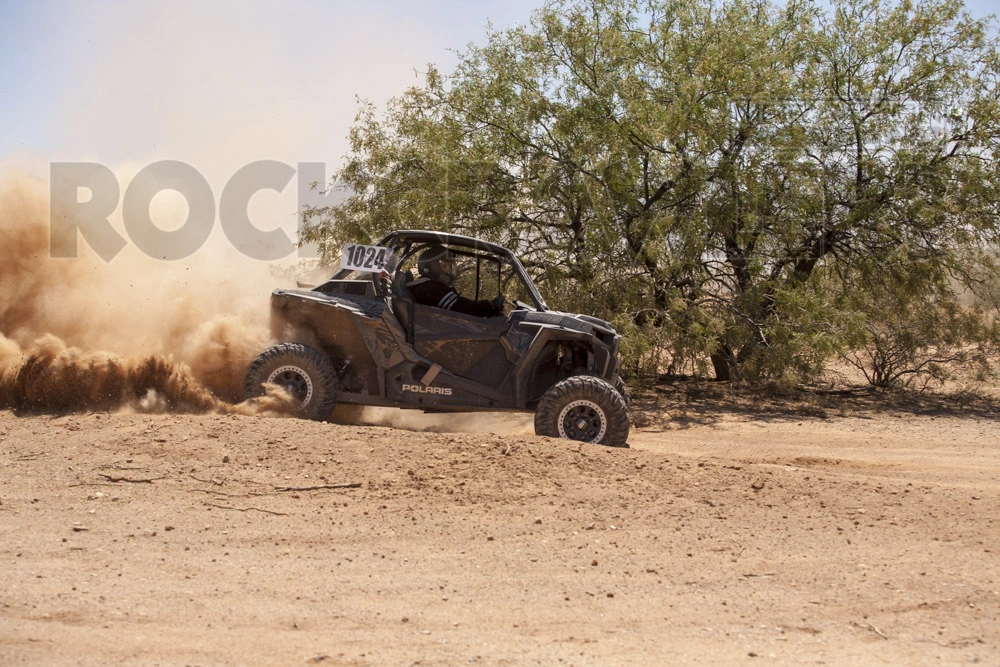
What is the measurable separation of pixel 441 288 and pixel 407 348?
0.76m

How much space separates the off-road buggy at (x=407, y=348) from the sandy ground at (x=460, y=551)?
1053mm

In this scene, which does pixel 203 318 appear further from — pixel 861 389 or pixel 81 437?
pixel 861 389

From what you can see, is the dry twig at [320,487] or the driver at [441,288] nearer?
the dry twig at [320,487]

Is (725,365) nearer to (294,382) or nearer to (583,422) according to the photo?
(583,422)

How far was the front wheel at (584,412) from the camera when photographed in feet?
27.6

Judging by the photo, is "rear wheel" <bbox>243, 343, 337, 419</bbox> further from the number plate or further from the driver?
the driver

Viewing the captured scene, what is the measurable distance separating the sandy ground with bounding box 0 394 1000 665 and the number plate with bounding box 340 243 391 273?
1870 millimetres

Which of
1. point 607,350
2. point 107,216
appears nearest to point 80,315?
point 107,216

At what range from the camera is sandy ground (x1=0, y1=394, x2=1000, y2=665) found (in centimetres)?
417

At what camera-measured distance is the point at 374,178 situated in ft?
48.9

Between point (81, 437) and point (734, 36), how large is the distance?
1050 centimetres

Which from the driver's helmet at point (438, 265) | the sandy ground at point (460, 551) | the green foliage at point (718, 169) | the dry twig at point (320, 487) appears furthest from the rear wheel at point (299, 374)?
the green foliage at point (718, 169)

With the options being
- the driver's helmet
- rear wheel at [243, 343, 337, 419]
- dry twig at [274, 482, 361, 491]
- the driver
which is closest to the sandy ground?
dry twig at [274, 482, 361, 491]

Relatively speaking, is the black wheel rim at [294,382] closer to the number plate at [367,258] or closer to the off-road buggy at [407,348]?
the off-road buggy at [407,348]
